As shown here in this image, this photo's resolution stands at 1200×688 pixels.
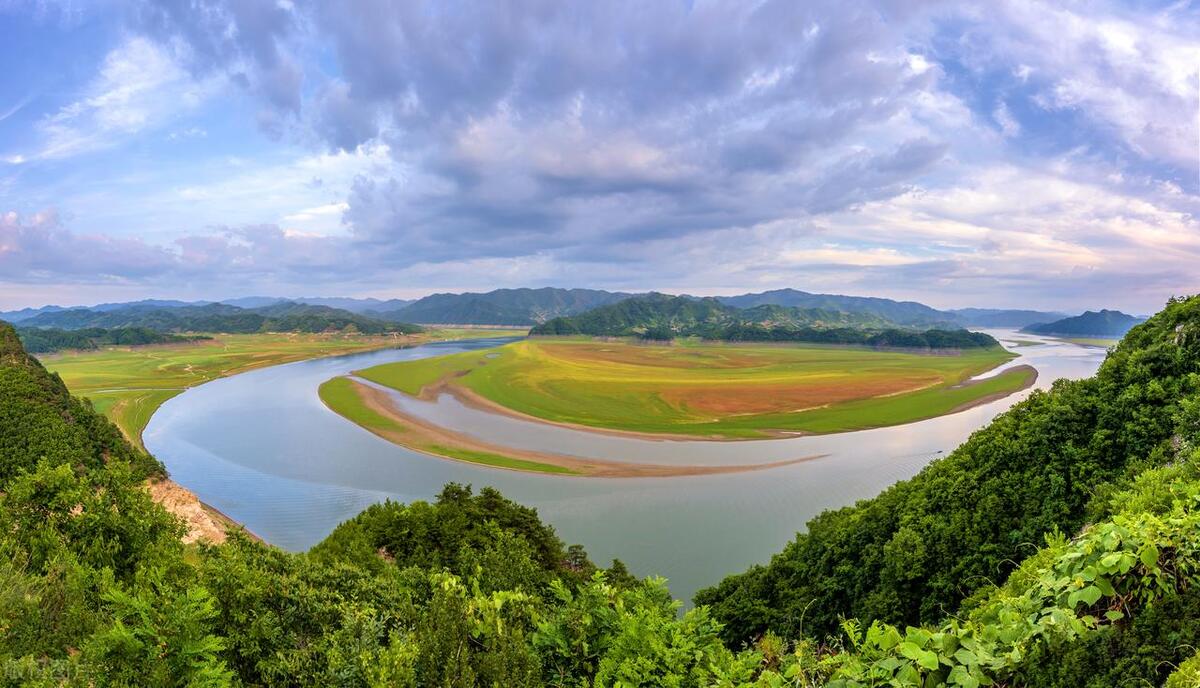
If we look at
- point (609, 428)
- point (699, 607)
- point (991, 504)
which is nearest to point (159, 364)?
point (609, 428)

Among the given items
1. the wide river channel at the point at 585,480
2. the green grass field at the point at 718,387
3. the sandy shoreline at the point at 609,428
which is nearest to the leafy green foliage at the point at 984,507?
the wide river channel at the point at 585,480

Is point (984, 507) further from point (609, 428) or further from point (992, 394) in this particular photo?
point (992, 394)

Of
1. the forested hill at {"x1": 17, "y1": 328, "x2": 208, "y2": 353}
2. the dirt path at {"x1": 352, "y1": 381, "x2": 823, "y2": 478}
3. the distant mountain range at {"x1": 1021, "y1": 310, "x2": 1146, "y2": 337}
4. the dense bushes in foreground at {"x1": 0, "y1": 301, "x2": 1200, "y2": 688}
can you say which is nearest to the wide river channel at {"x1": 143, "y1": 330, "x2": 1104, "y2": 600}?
the dirt path at {"x1": 352, "y1": 381, "x2": 823, "y2": 478}

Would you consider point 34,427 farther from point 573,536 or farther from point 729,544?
point 729,544

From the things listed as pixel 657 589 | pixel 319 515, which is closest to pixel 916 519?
pixel 657 589

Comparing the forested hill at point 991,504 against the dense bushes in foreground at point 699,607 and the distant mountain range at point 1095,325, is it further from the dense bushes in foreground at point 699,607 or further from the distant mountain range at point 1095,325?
the distant mountain range at point 1095,325

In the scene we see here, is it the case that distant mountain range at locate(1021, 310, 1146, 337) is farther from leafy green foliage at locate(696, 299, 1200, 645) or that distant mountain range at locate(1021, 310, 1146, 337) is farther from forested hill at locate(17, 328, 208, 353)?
forested hill at locate(17, 328, 208, 353)
